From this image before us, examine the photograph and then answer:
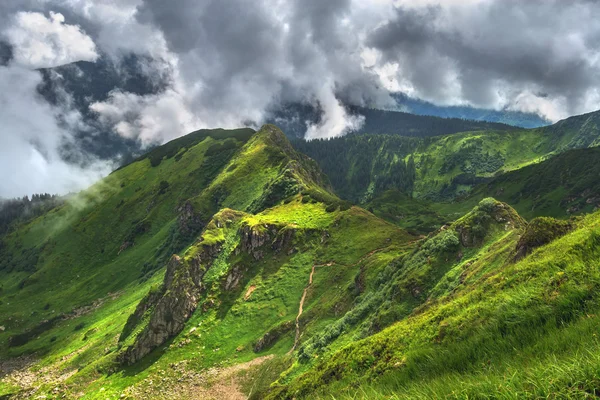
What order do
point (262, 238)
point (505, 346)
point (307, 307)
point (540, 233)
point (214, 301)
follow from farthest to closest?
1. point (262, 238)
2. point (214, 301)
3. point (307, 307)
4. point (540, 233)
5. point (505, 346)

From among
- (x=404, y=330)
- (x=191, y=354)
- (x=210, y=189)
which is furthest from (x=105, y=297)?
(x=404, y=330)

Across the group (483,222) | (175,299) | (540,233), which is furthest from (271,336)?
(540,233)

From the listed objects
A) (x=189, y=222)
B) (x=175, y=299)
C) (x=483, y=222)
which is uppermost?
(x=189, y=222)

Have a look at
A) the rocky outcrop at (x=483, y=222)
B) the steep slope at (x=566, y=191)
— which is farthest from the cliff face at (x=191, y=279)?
the steep slope at (x=566, y=191)

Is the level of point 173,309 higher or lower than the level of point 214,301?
higher

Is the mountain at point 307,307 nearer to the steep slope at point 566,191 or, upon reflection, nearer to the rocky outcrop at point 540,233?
→ the rocky outcrop at point 540,233

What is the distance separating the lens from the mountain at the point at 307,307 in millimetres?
7703

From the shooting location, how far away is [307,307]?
5756cm

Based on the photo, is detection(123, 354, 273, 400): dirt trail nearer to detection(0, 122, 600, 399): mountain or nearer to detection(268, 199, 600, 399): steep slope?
detection(0, 122, 600, 399): mountain

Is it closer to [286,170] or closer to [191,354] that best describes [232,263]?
[191,354]

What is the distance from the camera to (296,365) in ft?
98.2

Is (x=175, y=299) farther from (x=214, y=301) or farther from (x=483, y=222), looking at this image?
(x=483, y=222)

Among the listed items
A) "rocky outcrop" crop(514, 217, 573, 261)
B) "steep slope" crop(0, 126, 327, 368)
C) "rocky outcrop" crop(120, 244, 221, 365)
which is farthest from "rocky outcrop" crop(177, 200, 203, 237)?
"rocky outcrop" crop(514, 217, 573, 261)

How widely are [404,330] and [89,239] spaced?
714ft
